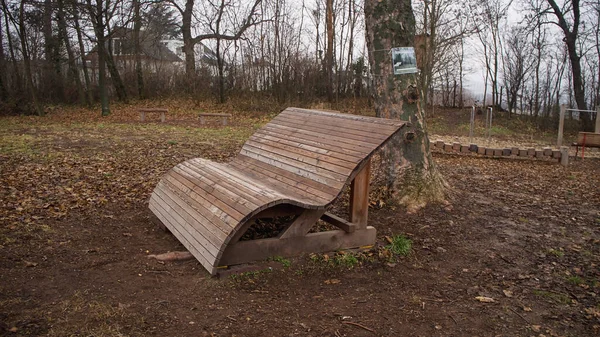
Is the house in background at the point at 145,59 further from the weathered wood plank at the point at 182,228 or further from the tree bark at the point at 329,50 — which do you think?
the weathered wood plank at the point at 182,228

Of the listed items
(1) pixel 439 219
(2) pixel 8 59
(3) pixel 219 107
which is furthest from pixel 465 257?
(2) pixel 8 59

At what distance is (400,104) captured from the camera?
5.42 meters

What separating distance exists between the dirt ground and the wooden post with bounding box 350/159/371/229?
31 centimetres

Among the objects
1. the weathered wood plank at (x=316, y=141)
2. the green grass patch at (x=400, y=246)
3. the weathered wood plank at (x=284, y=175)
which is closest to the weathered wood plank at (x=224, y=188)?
the weathered wood plank at (x=284, y=175)

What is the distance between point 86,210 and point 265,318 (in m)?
3.09

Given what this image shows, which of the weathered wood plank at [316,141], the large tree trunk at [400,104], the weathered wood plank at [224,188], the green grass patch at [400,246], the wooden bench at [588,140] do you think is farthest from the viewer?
the wooden bench at [588,140]

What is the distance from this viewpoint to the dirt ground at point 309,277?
2.98m

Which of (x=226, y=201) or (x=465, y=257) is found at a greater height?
(x=226, y=201)

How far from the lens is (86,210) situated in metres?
5.25

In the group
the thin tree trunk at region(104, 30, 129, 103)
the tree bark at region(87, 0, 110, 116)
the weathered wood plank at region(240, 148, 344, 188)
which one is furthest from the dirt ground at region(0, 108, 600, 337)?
the thin tree trunk at region(104, 30, 129, 103)

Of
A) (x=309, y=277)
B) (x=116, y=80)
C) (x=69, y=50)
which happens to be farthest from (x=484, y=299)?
(x=116, y=80)

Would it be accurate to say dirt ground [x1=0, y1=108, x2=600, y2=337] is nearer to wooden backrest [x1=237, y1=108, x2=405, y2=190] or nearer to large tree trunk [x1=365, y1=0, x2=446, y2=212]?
large tree trunk [x1=365, y1=0, x2=446, y2=212]

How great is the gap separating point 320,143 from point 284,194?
725 mm

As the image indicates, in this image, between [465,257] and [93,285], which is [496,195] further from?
[93,285]
